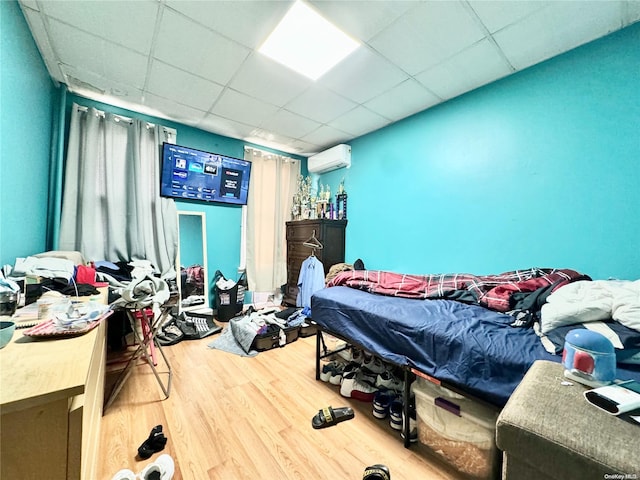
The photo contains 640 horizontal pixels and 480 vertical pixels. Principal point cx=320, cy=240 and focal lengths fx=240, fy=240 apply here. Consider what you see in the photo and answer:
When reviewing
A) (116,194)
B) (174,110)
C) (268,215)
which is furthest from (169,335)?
(174,110)

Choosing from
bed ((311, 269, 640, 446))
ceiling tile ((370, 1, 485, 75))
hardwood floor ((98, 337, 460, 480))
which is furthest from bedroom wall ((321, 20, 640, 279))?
hardwood floor ((98, 337, 460, 480))

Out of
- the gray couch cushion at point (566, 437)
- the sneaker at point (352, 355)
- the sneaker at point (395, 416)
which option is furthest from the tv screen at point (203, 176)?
the gray couch cushion at point (566, 437)

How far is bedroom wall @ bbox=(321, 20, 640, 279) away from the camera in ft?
5.42

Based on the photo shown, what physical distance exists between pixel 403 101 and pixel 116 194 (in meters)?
3.39

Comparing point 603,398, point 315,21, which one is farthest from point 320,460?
point 315,21

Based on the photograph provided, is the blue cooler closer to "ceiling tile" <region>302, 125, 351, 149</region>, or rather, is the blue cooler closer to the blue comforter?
the blue comforter

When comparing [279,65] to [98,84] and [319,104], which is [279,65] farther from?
[98,84]

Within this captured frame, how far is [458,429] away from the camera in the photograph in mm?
1200

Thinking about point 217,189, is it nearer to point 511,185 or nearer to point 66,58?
point 66,58

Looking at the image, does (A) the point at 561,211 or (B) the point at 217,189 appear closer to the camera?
(A) the point at 561,211

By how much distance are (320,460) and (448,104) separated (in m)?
3.21

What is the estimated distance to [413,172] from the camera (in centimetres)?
287

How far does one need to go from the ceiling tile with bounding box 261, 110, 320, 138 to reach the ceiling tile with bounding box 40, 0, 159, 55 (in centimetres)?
137

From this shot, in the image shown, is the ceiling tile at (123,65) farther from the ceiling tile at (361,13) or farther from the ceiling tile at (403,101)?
the ceiling tile at (403,101)
